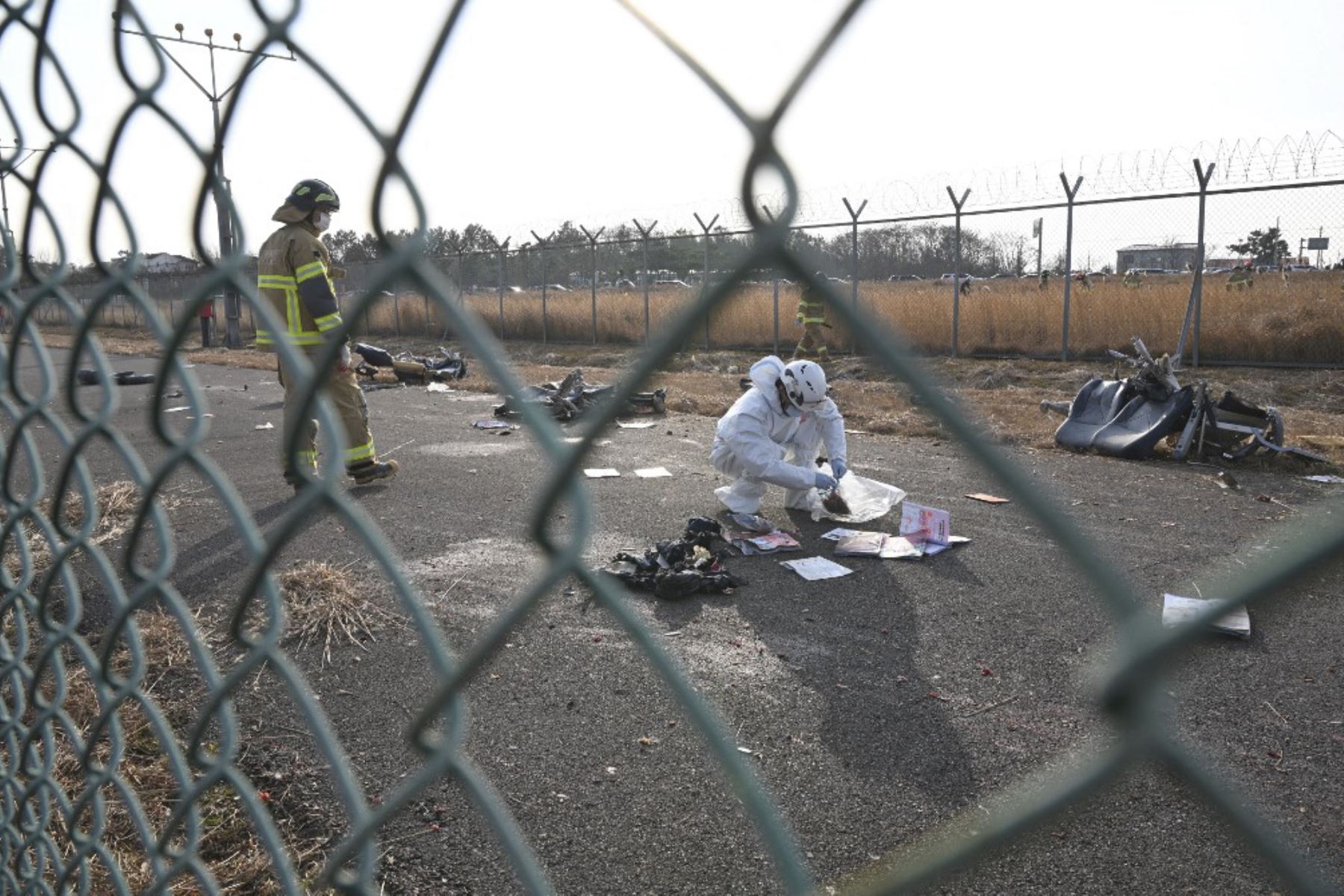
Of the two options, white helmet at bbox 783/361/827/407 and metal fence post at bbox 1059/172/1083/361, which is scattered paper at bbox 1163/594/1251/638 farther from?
metal fence post at bbox 1059/172/1083/361

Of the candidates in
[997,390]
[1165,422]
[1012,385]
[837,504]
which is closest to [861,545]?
[837,504]

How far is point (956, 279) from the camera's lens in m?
12.6

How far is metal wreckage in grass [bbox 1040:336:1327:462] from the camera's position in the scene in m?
6.96

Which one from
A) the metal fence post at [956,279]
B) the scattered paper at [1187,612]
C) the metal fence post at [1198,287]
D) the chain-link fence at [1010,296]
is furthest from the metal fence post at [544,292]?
the scattered paper at [1187,612]

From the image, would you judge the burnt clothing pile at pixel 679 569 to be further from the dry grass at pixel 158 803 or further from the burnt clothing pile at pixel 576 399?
the burnt clothing pile at pixel 576 399

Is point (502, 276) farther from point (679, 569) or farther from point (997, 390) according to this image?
point (679, 569)

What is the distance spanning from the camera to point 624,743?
3061 mm

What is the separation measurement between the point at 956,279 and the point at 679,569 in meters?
9.16

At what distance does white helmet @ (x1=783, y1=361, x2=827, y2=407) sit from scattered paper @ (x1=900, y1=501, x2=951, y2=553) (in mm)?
818

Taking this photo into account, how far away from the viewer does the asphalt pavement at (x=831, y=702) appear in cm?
245

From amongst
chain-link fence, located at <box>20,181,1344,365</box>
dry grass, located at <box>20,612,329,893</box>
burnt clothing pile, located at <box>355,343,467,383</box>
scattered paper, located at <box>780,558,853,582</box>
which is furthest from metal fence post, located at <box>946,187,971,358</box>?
dry grass, located at <box>20,612,329,893</box>

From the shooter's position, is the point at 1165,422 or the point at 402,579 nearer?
the point at 402,579

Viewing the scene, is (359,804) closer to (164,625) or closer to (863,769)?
(863,769)

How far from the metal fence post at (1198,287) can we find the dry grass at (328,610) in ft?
29.3
